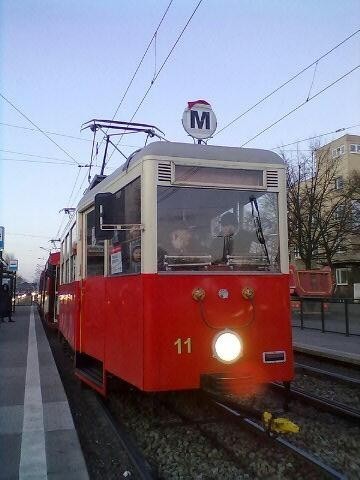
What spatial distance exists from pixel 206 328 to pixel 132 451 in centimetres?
131

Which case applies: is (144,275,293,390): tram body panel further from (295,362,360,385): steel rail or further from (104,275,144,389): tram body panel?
(295,362,360,385): steel rail

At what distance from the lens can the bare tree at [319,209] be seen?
33.7 metres

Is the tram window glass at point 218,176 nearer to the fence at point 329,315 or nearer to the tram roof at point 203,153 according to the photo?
the tram roof at point 203,153

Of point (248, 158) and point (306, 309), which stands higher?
point (248, 158)

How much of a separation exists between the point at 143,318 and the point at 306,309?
35.6 feet

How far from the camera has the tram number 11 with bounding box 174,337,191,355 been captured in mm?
5031

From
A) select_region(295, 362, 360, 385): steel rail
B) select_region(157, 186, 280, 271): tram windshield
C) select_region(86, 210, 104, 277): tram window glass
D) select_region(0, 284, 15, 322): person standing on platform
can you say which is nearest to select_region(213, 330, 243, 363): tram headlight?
select_region(157, 186, 280, 271): tram windshield

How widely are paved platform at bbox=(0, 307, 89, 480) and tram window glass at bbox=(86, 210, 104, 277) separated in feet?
5.40

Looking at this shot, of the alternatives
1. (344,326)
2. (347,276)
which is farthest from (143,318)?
(347,276)

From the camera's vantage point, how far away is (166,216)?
17.1 feet

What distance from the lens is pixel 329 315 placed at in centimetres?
1373

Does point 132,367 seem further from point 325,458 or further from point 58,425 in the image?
Answer: point 325,458

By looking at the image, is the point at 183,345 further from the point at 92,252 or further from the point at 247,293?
the point at 92,252

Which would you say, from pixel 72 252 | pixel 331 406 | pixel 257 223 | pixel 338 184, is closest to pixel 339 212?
pixel 338 184
